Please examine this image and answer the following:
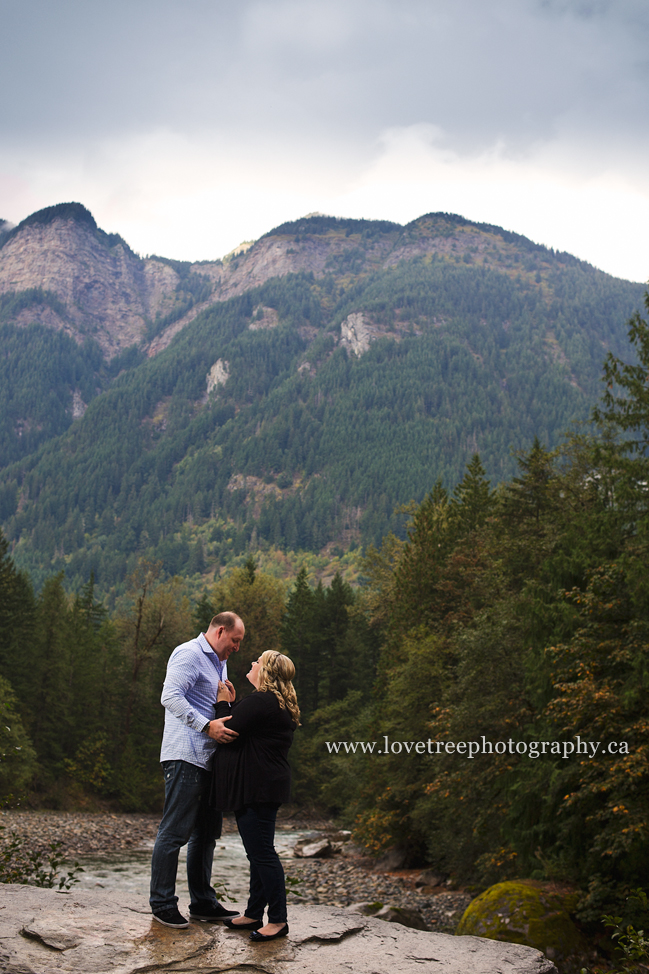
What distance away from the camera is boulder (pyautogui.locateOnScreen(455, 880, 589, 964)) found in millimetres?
12859

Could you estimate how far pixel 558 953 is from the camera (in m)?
A: 12.8

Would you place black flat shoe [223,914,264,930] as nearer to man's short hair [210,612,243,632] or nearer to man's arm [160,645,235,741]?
man's arm [160,645,235,741]

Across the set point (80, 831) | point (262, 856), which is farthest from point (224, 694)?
point (80, 831)

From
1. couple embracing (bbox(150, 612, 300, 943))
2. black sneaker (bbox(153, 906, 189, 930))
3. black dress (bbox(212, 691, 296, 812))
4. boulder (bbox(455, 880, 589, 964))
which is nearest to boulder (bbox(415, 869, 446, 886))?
boulder (bbox(455, 880, 589, 964))

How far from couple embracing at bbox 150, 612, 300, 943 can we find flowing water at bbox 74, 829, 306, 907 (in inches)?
568

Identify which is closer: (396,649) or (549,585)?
(549,585)

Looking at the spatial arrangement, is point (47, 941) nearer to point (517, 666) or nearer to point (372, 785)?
point (517, 666)

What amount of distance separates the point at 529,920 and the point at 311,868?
20627 mm

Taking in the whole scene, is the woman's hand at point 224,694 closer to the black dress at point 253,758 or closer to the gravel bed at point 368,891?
the black dress at point 253,758

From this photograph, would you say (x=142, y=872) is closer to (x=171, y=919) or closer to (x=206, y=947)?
(x=171, y=919)

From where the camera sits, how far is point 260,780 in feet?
22.6

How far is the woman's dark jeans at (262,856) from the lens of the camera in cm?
691

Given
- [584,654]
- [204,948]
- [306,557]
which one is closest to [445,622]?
[584,654]

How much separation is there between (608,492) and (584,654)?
8762 millimetres
